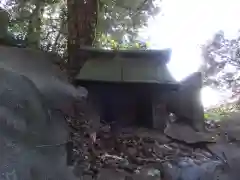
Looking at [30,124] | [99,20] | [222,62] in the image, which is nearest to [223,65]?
[222,62]

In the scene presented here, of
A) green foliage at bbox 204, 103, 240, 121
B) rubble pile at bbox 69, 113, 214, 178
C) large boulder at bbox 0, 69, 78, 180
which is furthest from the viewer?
green foliage at bbox 204, 103, 240, 121

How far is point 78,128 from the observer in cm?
249

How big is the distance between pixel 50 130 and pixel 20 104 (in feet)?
0.77

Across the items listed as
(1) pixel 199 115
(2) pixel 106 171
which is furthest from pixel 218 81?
(2) pixel 106 171

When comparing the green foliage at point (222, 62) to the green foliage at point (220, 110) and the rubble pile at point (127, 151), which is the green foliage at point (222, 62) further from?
the rubble pile at point (127, 151)

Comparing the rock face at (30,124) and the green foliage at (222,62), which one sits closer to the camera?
the rock face at (30,124)

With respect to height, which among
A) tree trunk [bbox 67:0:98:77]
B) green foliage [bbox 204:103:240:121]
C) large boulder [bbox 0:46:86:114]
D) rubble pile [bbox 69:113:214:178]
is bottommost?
rubble pile [bbox 69:113:214:178]

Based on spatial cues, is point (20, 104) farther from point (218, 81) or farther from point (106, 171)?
point (218, 81)

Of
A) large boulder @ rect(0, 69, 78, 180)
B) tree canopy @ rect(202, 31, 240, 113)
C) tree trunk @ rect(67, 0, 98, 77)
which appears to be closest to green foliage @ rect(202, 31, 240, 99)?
tree canopy @ rect(202, 31, 240, 113)

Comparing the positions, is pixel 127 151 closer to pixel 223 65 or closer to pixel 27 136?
pixel 27 136

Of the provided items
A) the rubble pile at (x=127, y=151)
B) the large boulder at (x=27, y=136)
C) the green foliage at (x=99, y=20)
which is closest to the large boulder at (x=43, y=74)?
the large boulder at (x=27, y=136)

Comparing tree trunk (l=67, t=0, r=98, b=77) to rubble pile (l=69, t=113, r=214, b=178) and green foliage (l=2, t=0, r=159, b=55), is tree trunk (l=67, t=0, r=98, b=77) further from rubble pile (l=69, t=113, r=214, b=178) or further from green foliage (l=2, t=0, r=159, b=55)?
rubble pile (l=69, t=113, r=214, b=178)

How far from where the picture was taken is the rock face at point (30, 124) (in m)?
1.63

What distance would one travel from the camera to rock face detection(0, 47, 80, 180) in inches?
64.4
